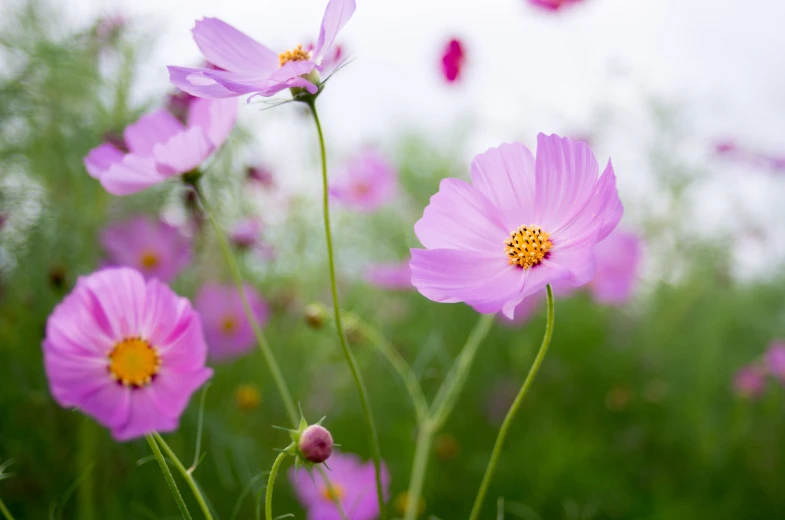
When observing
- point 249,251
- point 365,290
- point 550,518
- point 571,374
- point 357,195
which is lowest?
point 550,518

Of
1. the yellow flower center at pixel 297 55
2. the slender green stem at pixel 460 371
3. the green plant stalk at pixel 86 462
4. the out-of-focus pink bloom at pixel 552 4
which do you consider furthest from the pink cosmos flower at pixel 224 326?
the out-of-focus pink bloom at pixel 552 4

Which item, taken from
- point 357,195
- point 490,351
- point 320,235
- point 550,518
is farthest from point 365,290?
point 550,518

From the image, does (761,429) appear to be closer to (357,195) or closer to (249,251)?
(357,195)

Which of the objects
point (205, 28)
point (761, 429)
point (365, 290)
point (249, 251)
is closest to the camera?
point (205, 28)

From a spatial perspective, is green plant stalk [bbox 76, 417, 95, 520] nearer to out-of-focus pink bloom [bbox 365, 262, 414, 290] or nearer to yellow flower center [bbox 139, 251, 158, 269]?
yellow flower center [bbox 139, 251, 158, 269]

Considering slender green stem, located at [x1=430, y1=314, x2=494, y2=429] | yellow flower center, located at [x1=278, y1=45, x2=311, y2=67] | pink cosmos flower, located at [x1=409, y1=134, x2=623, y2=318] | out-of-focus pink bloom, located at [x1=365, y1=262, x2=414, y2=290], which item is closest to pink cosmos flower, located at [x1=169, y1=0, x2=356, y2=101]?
yellow flower center, located at [x1=278, y1=45, x2=311, y2=67]

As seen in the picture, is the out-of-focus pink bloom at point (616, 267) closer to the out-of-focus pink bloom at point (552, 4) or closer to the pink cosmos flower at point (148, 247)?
the out-of-focus pink bloom at point (552, 4)
